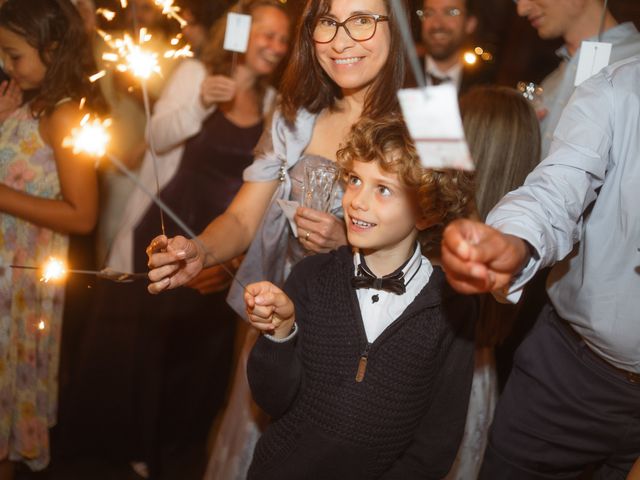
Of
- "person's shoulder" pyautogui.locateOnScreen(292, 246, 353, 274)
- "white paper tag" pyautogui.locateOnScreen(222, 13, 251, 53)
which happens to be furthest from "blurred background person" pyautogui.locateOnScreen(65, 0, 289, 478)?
"person's shoulder" pyautogui.locateOnScreen(292, 246, 353, 274)

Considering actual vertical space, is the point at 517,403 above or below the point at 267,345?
below

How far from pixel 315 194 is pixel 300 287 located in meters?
0.34

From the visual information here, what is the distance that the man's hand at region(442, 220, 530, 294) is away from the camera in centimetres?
108

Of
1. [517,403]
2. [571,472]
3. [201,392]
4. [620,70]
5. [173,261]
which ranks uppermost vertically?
[620,70]

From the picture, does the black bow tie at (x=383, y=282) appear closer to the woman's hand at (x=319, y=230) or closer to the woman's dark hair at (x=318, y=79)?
the woman's hand at (x=319, y=230)

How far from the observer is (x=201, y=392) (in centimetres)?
319

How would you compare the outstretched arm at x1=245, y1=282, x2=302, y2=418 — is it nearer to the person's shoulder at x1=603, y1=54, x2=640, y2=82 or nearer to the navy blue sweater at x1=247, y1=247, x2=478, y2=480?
the navy blue sweater at x1=247, y1=247, x2=478, y2=480

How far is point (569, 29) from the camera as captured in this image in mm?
2600

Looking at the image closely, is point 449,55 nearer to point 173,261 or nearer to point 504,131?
point 504,131

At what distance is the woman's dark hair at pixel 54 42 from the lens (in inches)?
85.7

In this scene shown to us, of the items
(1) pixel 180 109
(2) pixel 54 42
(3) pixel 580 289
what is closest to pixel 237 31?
(1) pixel 180 109

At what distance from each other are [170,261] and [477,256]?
32.4 inches

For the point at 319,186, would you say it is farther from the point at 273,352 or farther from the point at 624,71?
the point at 624,71

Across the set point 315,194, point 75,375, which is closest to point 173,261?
point 315,194
